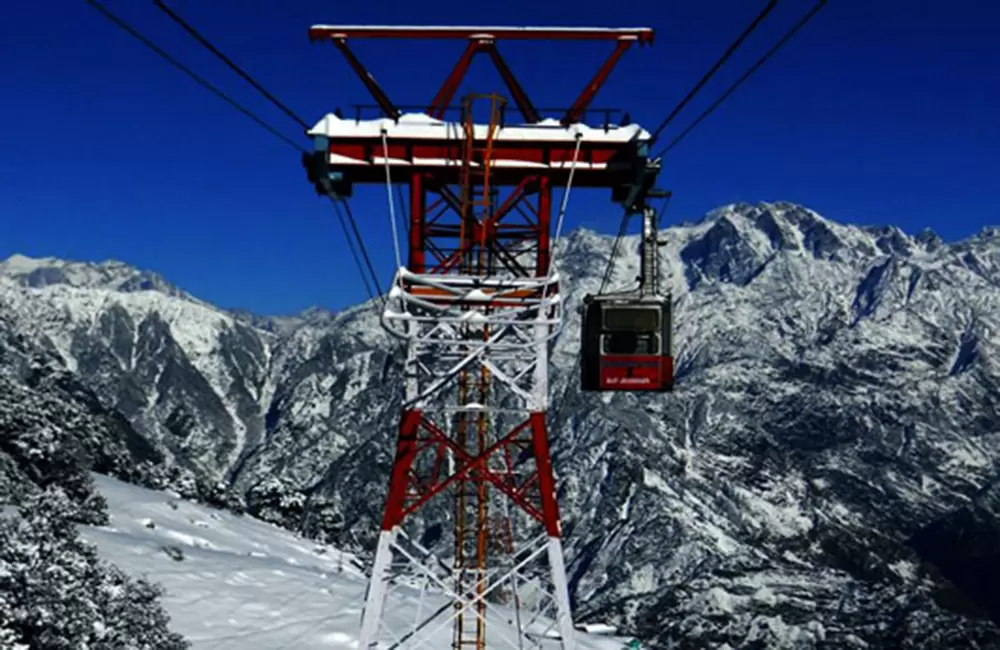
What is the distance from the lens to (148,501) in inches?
4230

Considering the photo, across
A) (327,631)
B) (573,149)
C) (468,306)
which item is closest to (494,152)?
(573,149)

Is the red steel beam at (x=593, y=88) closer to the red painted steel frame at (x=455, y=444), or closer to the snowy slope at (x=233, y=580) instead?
the red painted steel frame at (x=455, y=444)

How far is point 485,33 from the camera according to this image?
23.3 metres

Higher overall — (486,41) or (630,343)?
(486,41)

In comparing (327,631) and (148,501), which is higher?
(148,501)

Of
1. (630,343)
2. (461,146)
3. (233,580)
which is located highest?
(461,146)

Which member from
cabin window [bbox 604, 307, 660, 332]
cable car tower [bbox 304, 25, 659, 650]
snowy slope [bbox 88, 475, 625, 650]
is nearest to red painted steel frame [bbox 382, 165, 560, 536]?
cable car tower [bbox 304, 25, 659, 650]

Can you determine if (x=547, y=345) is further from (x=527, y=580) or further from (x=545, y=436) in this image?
(x=527, y=580)

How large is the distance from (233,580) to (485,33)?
59054 mm

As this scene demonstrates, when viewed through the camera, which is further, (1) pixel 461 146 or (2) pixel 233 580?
(2) pixel 233 580

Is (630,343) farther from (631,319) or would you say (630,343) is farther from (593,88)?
(593,88)

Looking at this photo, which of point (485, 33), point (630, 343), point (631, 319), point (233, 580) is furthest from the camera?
point (233, 580)

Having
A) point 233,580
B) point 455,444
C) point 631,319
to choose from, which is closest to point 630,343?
point 631,319

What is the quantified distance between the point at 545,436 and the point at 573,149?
→ 20.2 ft
